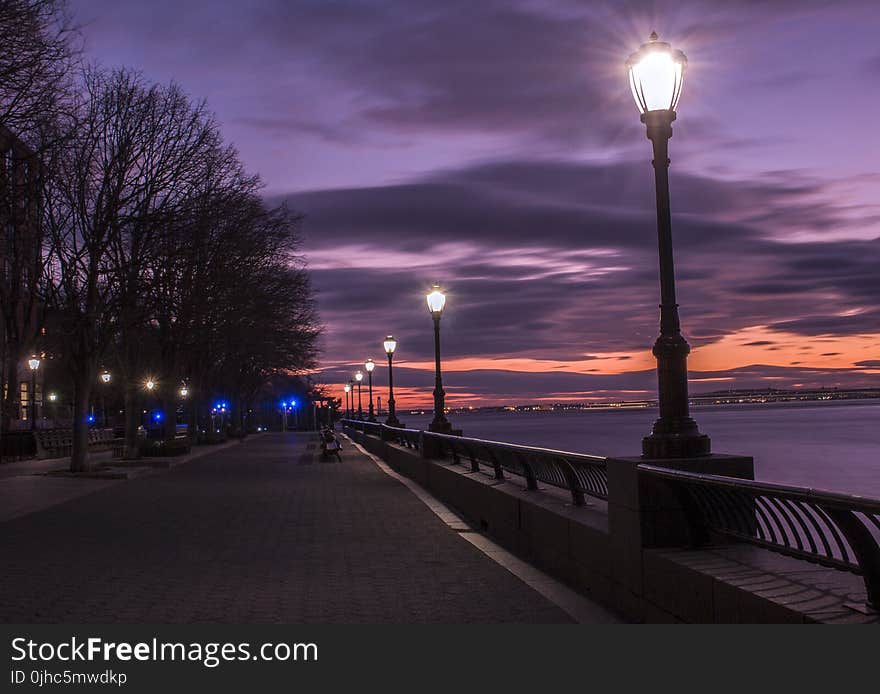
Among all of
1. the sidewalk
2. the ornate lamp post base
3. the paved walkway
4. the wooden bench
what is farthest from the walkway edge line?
the wooden bench

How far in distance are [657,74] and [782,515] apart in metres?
4.26

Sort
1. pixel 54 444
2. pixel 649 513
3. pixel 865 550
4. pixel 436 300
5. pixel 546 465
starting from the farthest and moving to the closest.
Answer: pixel 54 444 → pixel 436 300 → pixel 546 465 → pixel 649 513 → pixel 865 550

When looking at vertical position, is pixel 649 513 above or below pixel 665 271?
below

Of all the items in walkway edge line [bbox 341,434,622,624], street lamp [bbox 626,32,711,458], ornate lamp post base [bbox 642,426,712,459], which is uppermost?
street lamp [bbox 626,32,711,458]

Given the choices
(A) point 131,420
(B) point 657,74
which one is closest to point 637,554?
(B) point 657,74

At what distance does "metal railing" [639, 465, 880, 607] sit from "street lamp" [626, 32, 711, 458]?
25.4 inches

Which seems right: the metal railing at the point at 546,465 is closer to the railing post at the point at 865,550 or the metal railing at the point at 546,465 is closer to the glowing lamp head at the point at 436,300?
the railing post at the point at 865,550

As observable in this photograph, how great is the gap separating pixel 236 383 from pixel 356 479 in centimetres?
4443

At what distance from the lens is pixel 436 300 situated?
84.2 feet

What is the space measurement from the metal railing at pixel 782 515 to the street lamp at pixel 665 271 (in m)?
0.64

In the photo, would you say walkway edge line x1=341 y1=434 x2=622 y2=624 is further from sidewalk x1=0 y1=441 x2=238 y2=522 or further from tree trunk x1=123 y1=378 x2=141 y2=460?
tree trunk x1=123 y1=378 x2=141 y2=460

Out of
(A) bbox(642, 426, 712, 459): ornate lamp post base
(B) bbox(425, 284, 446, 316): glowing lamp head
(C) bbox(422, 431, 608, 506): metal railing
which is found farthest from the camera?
(B) bbox(425, 284, 446, 316): glowing lamp head

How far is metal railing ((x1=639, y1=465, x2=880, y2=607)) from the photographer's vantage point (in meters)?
5.30

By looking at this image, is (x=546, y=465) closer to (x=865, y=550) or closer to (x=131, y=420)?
(x=865, y=550)
